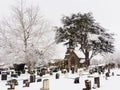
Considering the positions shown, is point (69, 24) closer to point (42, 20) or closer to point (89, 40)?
point (89, 40)

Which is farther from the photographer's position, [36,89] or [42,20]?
[42,20]

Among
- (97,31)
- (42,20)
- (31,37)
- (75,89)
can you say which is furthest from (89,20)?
(75,89)

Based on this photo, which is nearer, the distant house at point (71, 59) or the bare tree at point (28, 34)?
the bare tree at point (28, 34)

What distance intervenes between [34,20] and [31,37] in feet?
8.35

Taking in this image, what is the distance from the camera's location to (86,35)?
44812 millimetres

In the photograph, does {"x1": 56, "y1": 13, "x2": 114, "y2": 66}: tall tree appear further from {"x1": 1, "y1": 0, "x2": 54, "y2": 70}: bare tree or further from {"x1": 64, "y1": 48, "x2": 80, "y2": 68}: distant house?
{"x1": 1, "y1": 0, "x2": 54, "y2": 70}: bare tree

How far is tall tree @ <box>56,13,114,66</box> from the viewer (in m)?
44.4

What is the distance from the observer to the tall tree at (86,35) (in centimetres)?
4444

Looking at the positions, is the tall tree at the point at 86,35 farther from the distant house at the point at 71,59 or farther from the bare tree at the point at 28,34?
the bare tree at the point at 28,34

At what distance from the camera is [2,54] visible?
1275 inches

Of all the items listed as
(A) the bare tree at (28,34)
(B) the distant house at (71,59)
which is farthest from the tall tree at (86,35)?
(A) the bare tree at (28,34)

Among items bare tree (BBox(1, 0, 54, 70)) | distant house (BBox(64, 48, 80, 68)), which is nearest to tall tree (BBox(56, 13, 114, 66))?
→ distant house (BBox(64, 48, 80, 68))

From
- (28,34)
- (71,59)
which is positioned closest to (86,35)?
(71,59)

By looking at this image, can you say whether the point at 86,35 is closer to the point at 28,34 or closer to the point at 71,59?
the point at 71,59
